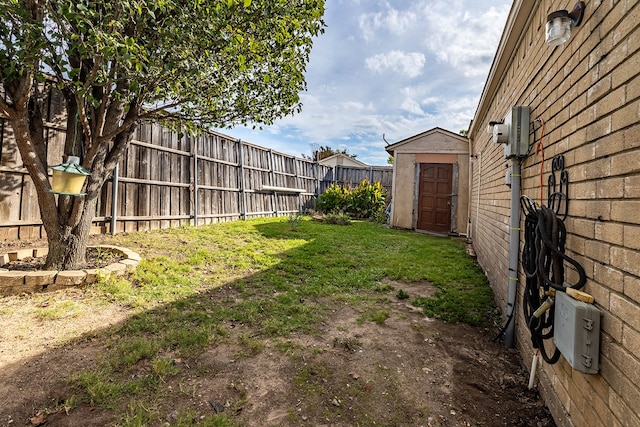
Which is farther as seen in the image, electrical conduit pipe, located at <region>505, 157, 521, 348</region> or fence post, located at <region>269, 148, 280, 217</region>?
fence post, located at <region>269, 148, 280, 217</region>

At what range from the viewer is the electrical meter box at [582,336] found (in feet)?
4.26

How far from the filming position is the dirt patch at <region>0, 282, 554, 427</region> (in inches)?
66.3

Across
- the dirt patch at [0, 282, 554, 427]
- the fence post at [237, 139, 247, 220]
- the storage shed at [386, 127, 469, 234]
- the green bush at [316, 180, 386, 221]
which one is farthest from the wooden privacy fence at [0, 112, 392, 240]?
the storage shed at [386, 127, 469, 234]

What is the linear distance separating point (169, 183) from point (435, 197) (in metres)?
7.27

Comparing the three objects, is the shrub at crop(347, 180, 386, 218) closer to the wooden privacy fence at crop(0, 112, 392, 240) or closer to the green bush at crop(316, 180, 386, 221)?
the green bush at crop(316, 180, 386, 221)

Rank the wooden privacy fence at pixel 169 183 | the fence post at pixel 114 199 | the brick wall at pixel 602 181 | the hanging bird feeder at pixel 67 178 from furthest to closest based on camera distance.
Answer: the fence post at pixel 114 199 < the wooden privacy fence at pixel 169 183 < the hanging bird feeder at pixel 67 178 < the brick wall at pixel 602 181

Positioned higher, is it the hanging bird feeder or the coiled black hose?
the hanging bird feeder

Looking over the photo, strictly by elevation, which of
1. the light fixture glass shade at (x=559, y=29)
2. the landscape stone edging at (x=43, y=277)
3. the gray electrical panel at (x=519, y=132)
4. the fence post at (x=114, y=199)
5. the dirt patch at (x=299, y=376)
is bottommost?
the dirt patch at (x=299, y=376)

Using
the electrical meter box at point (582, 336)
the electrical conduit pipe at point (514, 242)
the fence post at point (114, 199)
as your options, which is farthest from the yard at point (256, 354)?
the fence post at point (114, 199)

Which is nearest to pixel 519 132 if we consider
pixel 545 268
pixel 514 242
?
pixel 514 242

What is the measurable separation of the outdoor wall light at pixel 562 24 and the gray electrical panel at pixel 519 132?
0.79 m

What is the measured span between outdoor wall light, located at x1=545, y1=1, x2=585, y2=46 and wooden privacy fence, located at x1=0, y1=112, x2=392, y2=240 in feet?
18.4

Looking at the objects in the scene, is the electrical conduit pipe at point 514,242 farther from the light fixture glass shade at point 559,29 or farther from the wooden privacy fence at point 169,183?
the wooden privacy fence at point 169,183

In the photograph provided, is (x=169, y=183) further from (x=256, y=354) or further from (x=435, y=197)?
(x=435, y=197)
